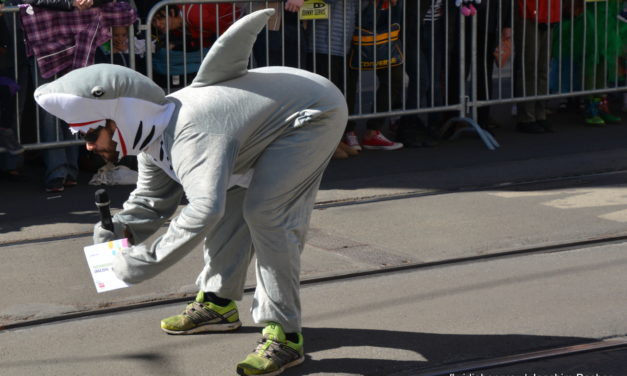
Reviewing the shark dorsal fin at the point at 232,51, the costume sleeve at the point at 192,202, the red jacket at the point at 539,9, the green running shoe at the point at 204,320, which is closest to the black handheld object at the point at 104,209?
the costume sleeve at the point at 192,202

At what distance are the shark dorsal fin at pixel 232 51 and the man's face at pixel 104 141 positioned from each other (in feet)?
1.39

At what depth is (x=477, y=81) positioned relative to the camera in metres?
10.4

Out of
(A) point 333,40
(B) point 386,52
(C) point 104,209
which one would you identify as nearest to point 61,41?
(A) point 333,40

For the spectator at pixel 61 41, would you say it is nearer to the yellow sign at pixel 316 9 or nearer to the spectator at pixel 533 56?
the yellow sign at pixel 316 9

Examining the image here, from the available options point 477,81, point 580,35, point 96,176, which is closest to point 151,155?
point 96,176

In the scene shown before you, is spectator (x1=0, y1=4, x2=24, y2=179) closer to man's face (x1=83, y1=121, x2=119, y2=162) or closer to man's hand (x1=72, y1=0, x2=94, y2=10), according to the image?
man's hand (x1=72, y1=0, x2=94, y2=10)

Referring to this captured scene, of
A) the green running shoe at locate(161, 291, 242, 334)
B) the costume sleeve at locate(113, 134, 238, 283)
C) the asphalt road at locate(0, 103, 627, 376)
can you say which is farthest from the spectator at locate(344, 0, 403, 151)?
the costume sleeve at locate(113, 134, 238, 283)

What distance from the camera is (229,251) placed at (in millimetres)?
5051

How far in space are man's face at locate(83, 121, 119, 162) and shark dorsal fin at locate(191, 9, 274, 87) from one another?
423 millimetres

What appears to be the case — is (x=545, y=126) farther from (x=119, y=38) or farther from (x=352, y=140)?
(x=119, y=38)

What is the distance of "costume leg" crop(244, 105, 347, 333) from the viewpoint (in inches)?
178

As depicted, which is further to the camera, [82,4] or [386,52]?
[386,52]

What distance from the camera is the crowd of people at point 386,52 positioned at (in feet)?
27.4

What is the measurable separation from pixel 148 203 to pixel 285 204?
0.64 m
